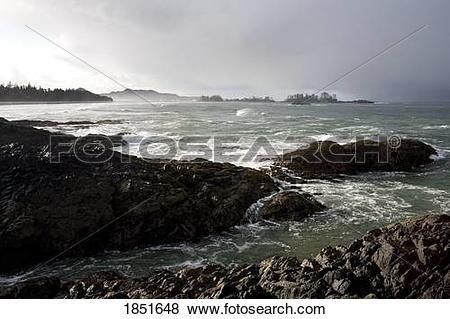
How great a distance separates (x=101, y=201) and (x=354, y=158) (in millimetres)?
12277

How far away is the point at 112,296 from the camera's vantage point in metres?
6.45

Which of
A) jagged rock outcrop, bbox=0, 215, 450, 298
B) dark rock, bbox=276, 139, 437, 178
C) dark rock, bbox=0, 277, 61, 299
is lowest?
dark rock, bbox=0, 277, 61, 299

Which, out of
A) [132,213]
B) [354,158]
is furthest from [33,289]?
[354,158]

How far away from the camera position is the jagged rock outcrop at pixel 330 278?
5.71 metres

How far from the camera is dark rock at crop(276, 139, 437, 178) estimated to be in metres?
16.9

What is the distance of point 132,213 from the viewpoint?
10469mm

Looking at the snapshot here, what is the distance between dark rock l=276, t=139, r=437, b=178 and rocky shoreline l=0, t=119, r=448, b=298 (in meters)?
3.41

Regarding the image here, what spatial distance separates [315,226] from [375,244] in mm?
3998

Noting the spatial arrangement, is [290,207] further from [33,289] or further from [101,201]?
[33,289]

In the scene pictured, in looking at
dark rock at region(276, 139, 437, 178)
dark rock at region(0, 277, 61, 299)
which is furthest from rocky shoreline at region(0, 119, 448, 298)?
dark rock at region(276, 139, 437, 178)

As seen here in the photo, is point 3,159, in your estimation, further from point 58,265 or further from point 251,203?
point 251,203
